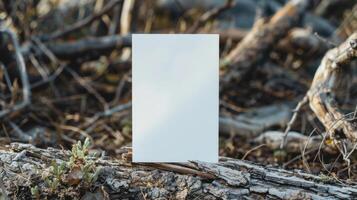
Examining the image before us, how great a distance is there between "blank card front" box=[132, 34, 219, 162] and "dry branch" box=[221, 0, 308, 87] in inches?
69.7

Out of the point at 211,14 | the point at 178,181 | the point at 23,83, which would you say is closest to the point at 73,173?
the point at 178,181

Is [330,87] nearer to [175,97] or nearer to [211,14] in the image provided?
[175,97]

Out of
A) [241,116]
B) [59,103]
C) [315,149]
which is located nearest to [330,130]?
[315,149]

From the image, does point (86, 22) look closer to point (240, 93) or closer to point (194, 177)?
point (240, 93)

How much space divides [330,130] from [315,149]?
33cm

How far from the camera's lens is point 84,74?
438 cm

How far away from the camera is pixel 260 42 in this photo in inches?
152

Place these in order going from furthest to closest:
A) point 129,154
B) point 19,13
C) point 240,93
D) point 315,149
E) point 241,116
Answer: point 240,93 → point 19,13 → point 241,116 → point 315,149 → point 129,154

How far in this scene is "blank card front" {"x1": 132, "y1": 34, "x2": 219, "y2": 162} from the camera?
1.92 metres

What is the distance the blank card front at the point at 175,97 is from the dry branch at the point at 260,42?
5.81 ft

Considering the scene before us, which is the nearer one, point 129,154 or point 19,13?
point 129,154

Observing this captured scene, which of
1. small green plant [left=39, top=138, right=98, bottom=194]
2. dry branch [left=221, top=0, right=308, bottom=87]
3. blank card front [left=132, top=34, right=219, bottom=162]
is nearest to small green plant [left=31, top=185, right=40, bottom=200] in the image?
small green plant [left=39, top=138, right=98, bottom=194]

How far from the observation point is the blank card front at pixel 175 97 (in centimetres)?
192

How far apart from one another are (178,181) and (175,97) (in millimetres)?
308
